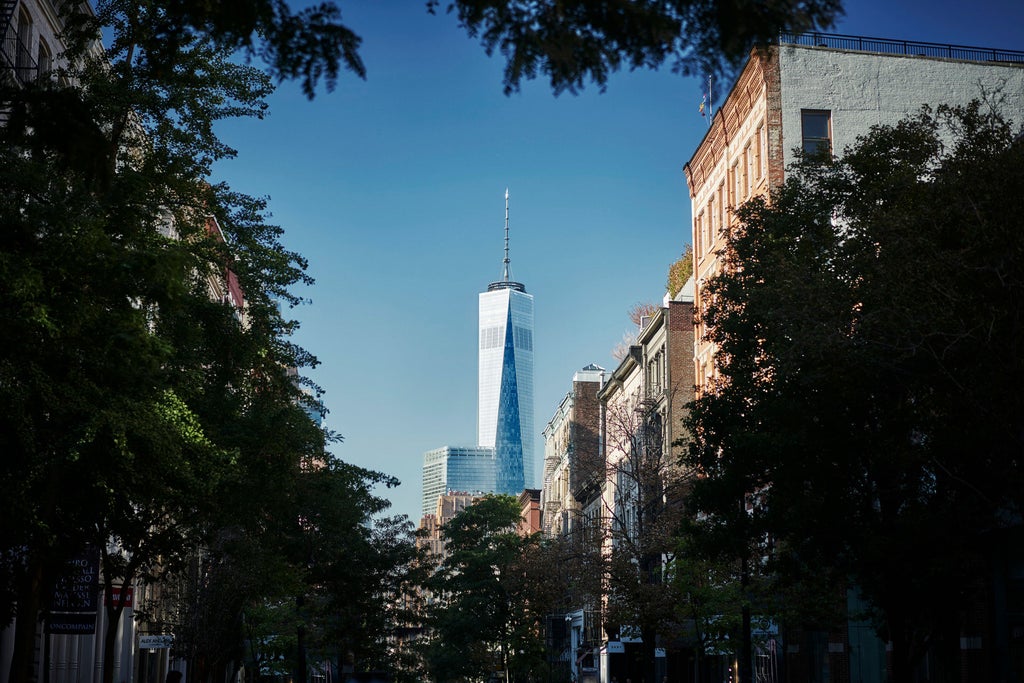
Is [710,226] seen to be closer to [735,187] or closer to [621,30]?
[735,187]

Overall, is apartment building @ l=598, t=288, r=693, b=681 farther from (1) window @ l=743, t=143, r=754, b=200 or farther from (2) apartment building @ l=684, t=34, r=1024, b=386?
(1) window @ l=743, t=143, r=754, b=200

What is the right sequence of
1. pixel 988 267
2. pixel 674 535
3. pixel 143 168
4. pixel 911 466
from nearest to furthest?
pixel 988 267
pixel 143 168
pixel 911 466
pixel 674 535

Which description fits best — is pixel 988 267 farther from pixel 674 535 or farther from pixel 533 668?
pixel 533 668

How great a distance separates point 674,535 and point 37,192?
97.4ft

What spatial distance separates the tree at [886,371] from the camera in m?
22.4

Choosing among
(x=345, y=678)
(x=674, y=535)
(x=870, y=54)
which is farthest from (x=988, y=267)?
(x=345, y=678)

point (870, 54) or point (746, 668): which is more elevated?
point (870, 54)

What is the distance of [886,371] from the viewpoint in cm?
2508

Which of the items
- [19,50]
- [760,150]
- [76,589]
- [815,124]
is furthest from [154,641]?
[815,124]

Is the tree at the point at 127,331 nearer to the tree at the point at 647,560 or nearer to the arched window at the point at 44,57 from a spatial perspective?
the arched window at the point at 44,57

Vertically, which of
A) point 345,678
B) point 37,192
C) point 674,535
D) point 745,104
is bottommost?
point 345,678

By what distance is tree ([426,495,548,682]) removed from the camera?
3250 inches

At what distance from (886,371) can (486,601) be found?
62.2 meters

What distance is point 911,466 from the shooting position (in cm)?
2795
